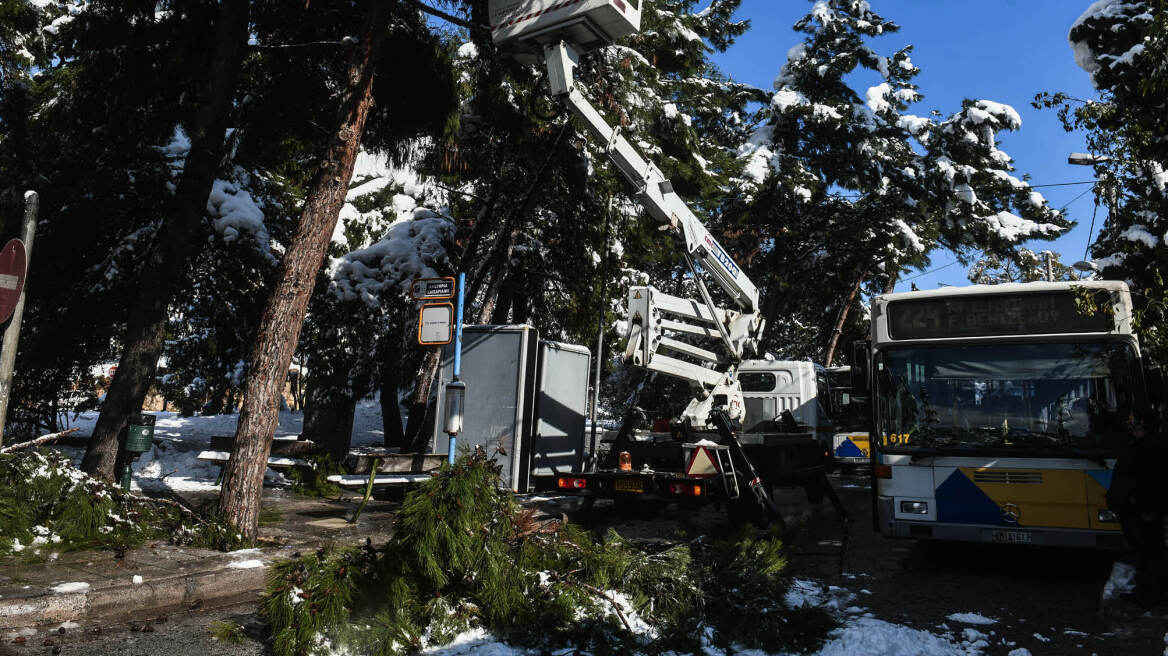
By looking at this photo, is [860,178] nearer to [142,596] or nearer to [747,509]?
[747,509]

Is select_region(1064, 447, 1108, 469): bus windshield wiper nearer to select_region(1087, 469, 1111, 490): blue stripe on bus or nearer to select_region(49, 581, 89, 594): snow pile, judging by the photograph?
select_region(1087, 469, 1111, 490): blue stripe on bus

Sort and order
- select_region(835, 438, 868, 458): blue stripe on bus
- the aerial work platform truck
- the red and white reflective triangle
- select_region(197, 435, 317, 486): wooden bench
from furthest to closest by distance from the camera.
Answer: select_region(835, 438, 868, 458): blue stripe on bus, select_region(197, 435, 317, 486): wooden bench, the aerial work platform truck, the red and white reflective triangle

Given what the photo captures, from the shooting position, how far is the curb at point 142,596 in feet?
16.0

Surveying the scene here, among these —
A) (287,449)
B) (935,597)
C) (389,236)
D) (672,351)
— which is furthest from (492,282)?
(935,597)

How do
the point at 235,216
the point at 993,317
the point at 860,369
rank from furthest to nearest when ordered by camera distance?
the point at 235,216, the point at 860,369, the point at 993,317

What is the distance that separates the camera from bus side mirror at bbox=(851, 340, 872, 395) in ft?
26.1

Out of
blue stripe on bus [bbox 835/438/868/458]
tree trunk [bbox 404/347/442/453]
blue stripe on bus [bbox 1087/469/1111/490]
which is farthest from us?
blue stripe on bus [bbox 835/438/868/458]

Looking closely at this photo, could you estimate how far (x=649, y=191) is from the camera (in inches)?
434

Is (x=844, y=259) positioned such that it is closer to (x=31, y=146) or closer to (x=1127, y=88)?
(x=1127, y=88)

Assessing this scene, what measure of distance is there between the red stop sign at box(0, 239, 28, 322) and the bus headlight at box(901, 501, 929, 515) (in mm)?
8462

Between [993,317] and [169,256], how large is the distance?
975 cm

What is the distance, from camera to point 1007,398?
7352mm

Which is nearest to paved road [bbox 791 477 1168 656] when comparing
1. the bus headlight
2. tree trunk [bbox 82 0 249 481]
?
the bus headlight

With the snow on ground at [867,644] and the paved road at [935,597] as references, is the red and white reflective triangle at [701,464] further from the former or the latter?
the snow on ground at [867,644]
